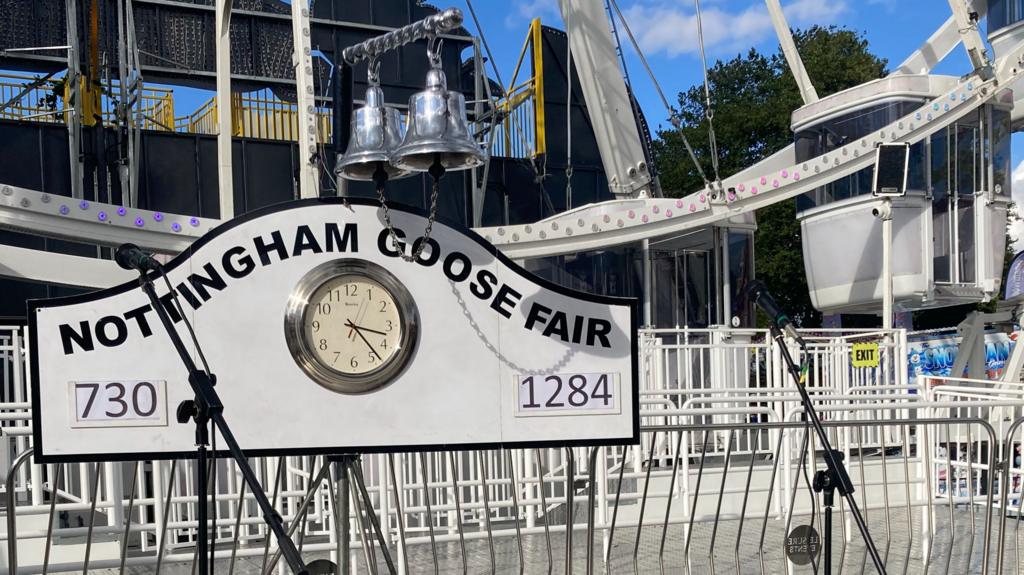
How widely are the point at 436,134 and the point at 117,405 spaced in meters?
1.95

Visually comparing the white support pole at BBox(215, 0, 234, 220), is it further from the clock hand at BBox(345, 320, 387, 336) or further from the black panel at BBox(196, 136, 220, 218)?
the black panel at BBox(196, 136, 220, 218)

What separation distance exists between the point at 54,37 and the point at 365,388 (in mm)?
22883

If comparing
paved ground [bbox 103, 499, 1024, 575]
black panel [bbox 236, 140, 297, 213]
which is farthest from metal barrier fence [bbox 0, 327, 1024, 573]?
black panel [bbox 236, 140, 297, 213]

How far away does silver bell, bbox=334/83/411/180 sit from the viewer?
4.83 meters

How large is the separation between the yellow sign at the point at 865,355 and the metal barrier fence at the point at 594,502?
0.40 feet

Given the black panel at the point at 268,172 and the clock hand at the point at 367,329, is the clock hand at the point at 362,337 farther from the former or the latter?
the black panel at the point at 268,172

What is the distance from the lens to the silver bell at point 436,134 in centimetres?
468

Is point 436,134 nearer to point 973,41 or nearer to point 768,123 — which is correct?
point 973,41

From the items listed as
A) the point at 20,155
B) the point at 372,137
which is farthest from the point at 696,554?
the point at 20,155

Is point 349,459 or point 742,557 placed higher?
point 349,459

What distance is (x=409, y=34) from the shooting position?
482 cm

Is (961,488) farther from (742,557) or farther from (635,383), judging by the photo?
(635,383)

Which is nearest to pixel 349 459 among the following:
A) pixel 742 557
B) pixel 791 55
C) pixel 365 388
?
pixel 365 388

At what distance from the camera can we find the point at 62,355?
475 cm
